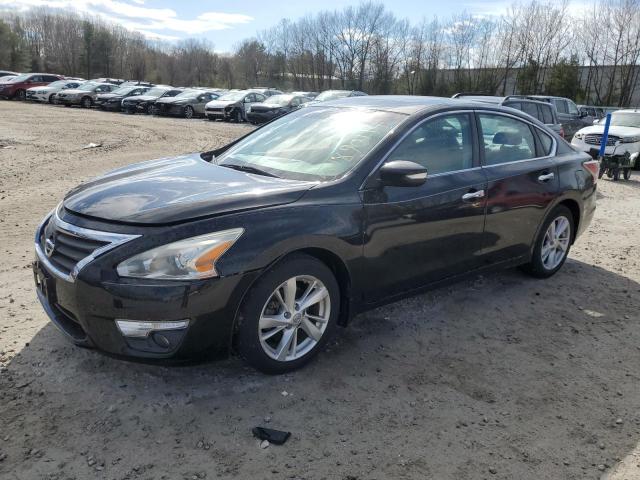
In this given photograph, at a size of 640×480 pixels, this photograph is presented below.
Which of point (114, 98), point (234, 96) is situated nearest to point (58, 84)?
point (114, 98)

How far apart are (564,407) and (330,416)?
145 cm

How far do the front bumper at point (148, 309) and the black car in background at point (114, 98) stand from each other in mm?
29624

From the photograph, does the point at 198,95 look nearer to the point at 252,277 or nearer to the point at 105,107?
the point at 105,107

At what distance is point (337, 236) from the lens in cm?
338

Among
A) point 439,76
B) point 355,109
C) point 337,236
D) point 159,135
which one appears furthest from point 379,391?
point 439,76

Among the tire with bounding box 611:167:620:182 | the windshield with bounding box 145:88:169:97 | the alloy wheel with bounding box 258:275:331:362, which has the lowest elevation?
the alloy wheel with bounding box 258:275:331:362

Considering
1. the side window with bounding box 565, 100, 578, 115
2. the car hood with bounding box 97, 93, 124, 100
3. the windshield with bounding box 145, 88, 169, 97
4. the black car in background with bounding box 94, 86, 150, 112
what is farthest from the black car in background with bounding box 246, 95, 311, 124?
the side window with bounding box 565, 100, 578, 115

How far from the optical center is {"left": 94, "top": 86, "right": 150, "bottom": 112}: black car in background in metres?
29.9

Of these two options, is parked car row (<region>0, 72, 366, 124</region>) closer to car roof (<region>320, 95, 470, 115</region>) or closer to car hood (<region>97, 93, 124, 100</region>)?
car hood (<region>97, 93, 124, 100</region>)

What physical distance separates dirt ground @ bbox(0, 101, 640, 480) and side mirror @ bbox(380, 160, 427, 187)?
120 cm

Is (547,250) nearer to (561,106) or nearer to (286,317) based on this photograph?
(286,317)

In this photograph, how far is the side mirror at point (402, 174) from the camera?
3504 mm

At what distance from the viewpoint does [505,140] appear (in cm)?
481

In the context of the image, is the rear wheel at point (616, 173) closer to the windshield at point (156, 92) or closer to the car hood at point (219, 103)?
the car hood at point (219, 103)
